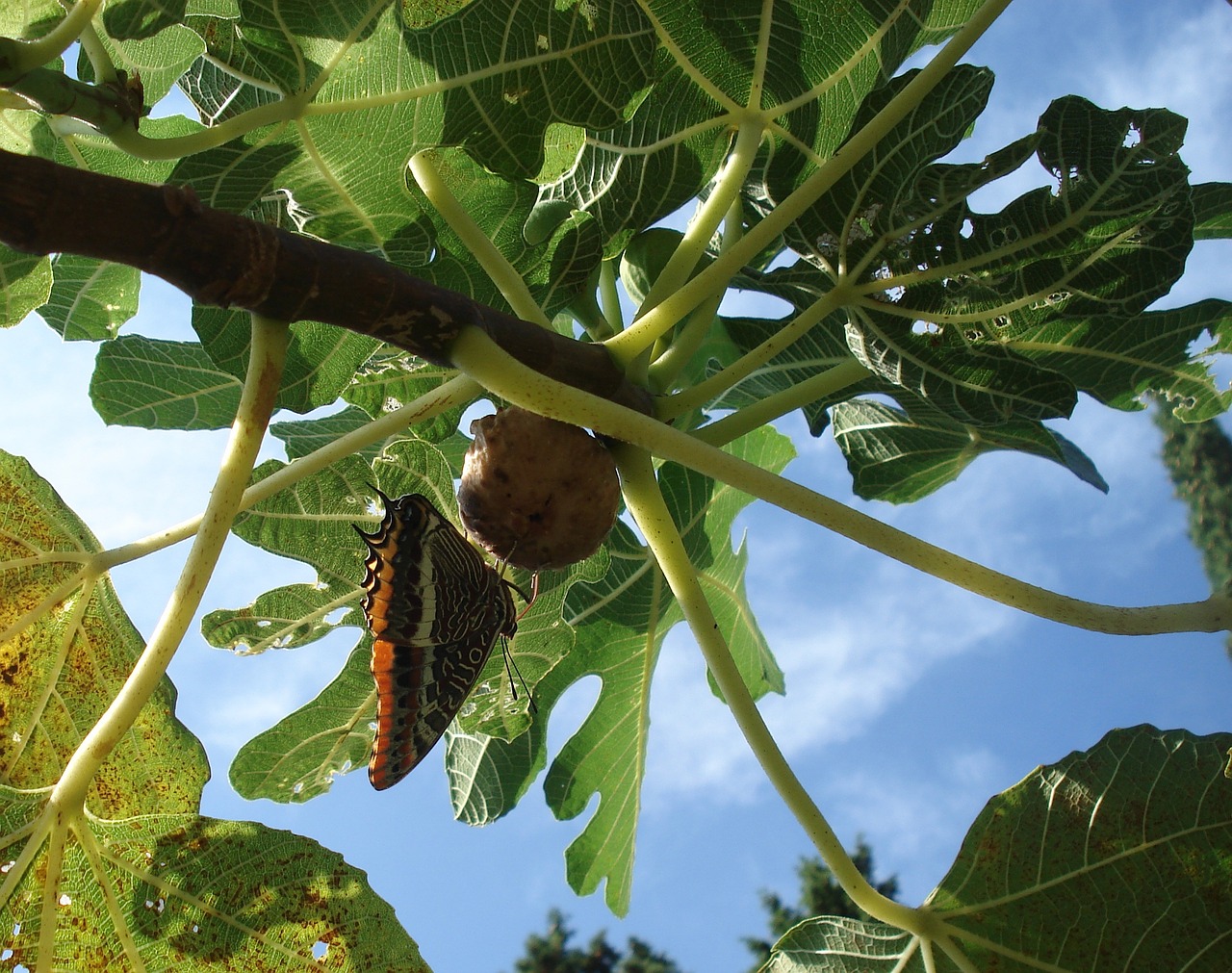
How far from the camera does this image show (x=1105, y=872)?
1.22 meters

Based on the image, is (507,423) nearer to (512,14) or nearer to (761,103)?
(512,14)

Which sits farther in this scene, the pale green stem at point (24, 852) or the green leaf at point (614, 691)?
the green leaf at point (614, 691)

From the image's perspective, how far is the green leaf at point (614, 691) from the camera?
199cm

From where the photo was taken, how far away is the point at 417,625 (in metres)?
1.08

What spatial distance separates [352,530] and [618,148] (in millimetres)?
707

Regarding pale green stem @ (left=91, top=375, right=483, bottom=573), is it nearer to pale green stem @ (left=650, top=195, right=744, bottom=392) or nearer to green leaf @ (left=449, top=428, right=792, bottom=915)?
pale green stem @ (left=650, top=195, right=744, bottom=392)

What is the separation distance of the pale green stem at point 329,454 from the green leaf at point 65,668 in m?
0.05

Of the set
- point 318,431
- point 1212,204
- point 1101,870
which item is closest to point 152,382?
point 318,431

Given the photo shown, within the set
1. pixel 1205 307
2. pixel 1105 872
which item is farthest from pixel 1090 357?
pixel 1105 872

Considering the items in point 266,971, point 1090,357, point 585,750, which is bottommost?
point 266,971

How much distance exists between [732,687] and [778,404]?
429 millimetres

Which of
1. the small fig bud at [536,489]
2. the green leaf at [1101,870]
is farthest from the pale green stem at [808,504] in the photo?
the green leaf at [1101,870]

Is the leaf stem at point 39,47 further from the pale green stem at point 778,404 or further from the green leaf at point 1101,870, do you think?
the green leaf at point 1101,870

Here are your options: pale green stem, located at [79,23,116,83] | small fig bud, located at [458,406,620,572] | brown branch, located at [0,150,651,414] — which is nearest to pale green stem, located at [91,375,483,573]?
small fig bud, located at [458,406,620,572]
